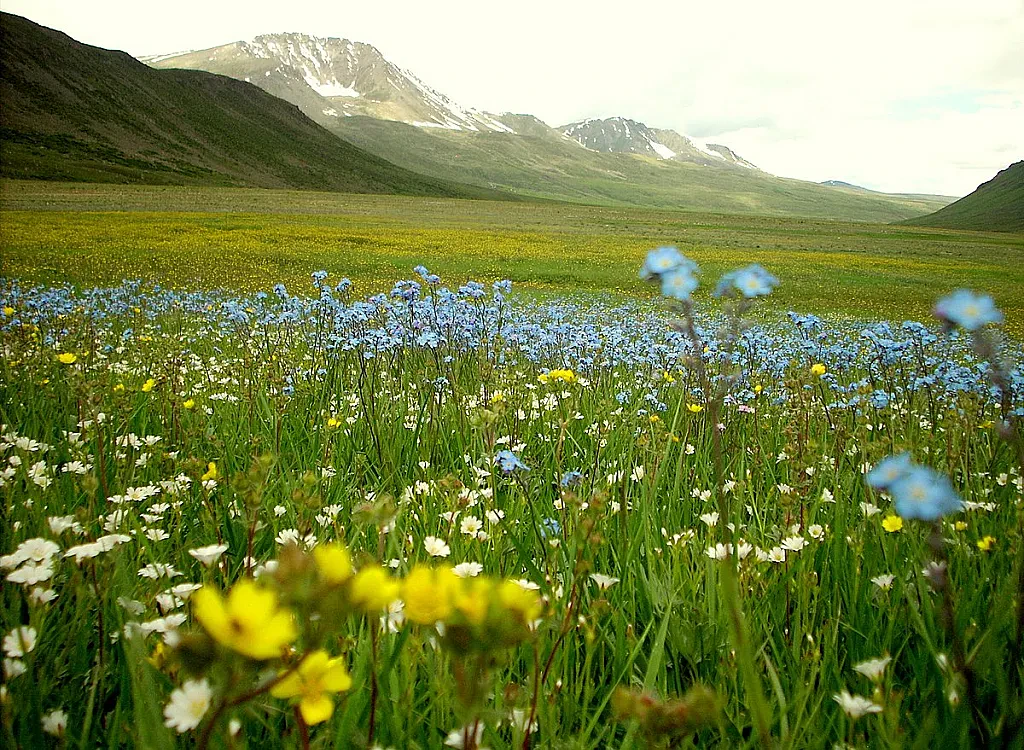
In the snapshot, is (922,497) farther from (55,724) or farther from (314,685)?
(55,724)

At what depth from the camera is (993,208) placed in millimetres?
117750

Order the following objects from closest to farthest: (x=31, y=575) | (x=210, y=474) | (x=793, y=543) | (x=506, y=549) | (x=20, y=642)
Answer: (x=20, y=642)
(x=31, y=575)
(x=793, y=543)
(x=506, y=549)
(x=210, y=474)

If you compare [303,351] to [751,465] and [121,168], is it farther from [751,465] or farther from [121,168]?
[121,168]

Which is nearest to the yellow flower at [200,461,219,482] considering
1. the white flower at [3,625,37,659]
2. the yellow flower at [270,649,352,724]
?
the white flower at [3,625,37,659]

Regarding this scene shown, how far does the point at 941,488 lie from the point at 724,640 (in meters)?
0.98

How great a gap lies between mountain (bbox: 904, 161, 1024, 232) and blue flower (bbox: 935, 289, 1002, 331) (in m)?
116

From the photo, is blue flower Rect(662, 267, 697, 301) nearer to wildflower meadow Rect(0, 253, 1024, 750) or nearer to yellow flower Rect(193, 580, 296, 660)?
wildflower meadow Rect(0, 253, 1024, 750)

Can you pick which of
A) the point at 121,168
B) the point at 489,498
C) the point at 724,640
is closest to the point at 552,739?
the point at 724,640

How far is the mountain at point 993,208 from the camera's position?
10338cm

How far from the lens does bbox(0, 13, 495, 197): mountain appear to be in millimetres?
85812

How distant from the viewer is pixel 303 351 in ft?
19.6

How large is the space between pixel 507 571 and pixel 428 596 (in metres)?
1.36

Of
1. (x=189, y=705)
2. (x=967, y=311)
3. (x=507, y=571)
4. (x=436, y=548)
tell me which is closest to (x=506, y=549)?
(x=507, y=571)

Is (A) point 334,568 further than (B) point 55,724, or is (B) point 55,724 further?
(B) point 55,724
